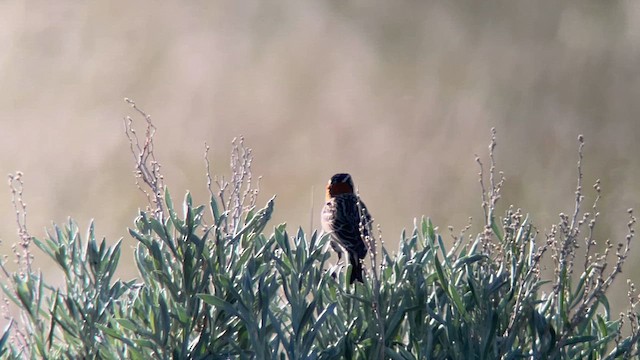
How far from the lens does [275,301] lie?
1.48m

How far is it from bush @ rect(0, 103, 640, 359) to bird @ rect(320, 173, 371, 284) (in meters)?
0.68

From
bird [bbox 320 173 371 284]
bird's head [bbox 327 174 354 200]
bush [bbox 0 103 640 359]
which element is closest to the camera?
bush [bbox 0 103 640 359]

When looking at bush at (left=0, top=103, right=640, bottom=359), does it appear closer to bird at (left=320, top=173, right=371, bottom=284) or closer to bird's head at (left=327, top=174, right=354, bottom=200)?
bird at (left=320, top=173, right=371, bottom=284)

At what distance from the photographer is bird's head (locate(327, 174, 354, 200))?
9.68 feet

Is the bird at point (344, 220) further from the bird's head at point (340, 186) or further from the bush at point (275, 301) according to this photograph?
the bush at point (275, 301)

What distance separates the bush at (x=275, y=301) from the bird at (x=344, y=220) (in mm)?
678

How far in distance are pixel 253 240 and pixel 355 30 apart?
2.44 m

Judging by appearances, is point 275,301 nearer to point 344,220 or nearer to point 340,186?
point 344,220

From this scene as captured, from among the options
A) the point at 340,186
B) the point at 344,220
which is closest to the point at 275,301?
the point at 344,220

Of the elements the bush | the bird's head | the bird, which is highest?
the bird's head

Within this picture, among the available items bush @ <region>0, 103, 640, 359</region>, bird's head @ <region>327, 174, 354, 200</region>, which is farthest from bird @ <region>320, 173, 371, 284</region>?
bush @ <region>0, 103, 640, 359</region>

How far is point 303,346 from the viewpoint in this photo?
48.3 inches

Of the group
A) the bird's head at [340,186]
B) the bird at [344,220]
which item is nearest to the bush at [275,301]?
the bird at [344,220]

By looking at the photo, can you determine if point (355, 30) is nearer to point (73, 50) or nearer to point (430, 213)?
point (430, 213)
